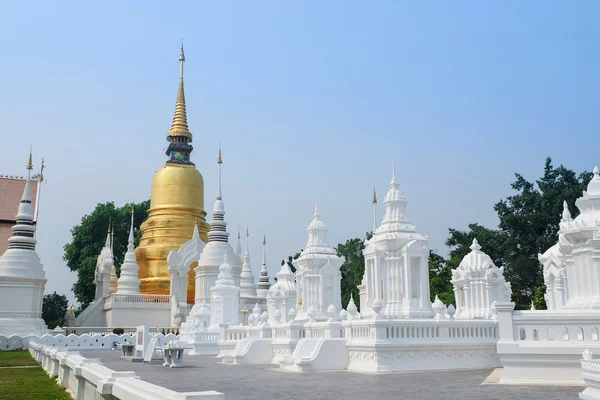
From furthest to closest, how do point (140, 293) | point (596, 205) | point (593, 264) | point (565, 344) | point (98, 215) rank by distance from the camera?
point (98, 215), point (140, 293), point (596, 205), point (593, 264), point (565, 344)

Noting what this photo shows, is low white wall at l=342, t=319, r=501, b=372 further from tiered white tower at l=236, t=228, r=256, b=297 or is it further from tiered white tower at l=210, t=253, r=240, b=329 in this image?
tiered white tower at l=236, t=228, r=256, b=297

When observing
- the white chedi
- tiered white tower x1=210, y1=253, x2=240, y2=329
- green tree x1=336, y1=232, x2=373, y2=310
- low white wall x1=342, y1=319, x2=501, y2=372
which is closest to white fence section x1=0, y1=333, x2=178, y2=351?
tiered white tower x1=210, y1=253, x2=240, y2=329

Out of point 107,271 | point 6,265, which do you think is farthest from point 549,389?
point 107,271

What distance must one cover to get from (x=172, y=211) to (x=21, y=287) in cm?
1364

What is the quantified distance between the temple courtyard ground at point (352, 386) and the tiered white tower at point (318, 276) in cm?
979

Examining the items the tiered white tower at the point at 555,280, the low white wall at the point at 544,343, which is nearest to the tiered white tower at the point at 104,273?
the tiered white tower at the point at 555,280

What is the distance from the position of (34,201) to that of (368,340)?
119 feet

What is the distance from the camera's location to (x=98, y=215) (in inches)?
2275

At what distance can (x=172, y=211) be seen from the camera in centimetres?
4381

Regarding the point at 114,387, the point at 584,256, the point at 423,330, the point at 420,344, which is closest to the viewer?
the point at 114,387

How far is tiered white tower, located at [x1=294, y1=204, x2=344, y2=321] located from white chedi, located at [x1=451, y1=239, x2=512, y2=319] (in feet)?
15.6

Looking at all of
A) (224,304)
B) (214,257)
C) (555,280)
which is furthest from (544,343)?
(214,257)

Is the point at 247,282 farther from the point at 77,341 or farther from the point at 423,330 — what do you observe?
the point at 423,330

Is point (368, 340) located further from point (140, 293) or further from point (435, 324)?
point (140, 293)
